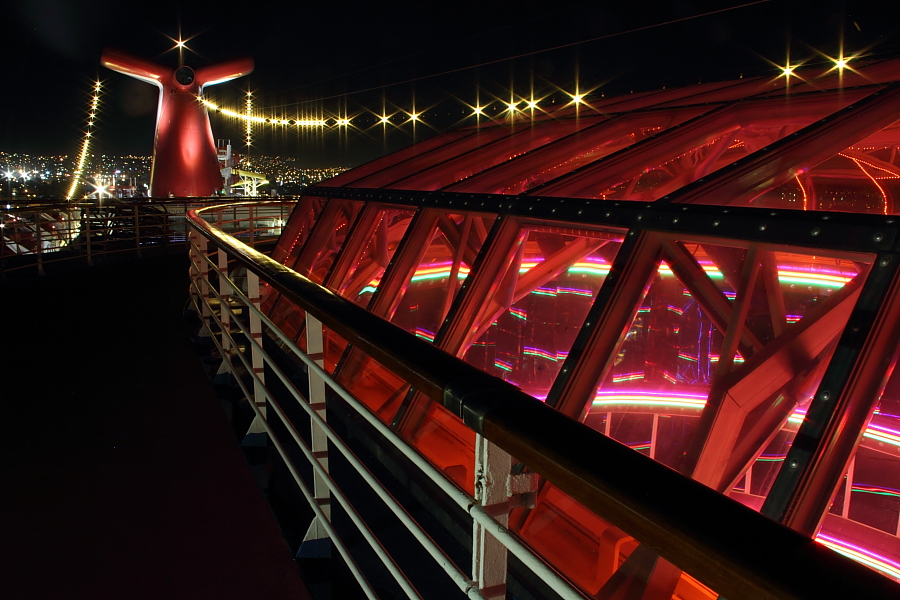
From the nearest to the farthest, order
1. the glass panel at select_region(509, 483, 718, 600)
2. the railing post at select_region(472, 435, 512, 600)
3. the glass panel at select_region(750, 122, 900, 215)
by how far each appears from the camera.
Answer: the railing post at select_region(472, 435, 512, 600) < the glass panel at select_region(509, 483, 718, 600) < the glass panel at select_region(750, 122, 900, 215)

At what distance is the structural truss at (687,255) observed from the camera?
2635 mm

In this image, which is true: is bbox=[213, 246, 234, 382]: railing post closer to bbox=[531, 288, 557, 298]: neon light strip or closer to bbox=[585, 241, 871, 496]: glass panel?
bbox=[585, 241, 871, 496]: glass panel

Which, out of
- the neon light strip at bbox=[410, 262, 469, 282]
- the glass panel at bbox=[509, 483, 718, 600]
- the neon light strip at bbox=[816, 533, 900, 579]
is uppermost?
the neon light strip at bbox=[410, 262, 469, 282]

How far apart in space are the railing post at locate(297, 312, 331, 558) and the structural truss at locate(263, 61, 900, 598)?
875 millimetres

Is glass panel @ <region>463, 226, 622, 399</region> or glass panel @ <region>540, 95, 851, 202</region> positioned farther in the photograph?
glass panel @ <region>463, 226, 622, 399</region>

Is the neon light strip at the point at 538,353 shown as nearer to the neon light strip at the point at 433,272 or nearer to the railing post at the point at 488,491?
the neon light strip at the point at 433,272

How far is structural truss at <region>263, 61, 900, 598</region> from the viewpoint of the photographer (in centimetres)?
263

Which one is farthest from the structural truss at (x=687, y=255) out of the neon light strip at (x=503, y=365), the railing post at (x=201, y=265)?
the neon light strip at (x=503, y=365)

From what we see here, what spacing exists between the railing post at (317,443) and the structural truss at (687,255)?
0.88 metres

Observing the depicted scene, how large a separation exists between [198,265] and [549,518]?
11.5ft

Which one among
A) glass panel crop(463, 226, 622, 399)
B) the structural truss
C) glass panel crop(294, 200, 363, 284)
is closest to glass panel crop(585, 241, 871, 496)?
the structural truss

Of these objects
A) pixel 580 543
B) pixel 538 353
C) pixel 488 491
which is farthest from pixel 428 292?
pixel 488 491

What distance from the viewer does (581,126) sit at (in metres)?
6.92

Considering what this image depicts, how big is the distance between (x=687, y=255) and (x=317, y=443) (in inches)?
89.2
